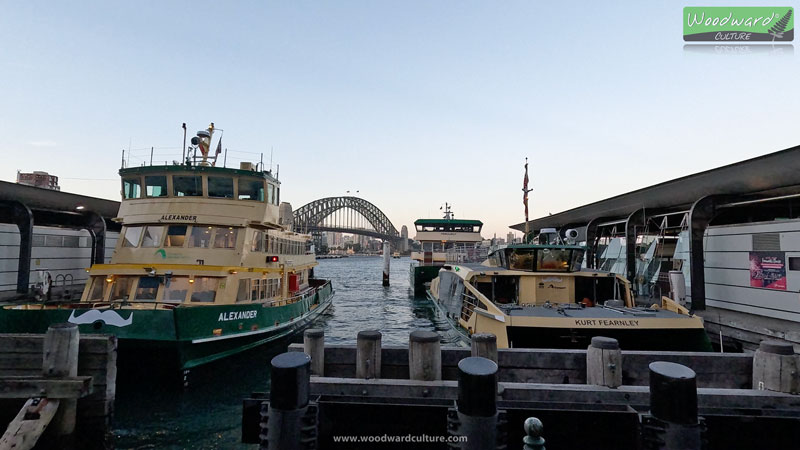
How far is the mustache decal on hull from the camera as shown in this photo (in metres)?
9.70

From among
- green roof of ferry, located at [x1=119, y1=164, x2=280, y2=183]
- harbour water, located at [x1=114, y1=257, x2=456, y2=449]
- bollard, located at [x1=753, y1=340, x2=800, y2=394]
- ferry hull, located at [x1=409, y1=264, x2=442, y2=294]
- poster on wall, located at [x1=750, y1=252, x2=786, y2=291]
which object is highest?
green roof of ferry, located at [x1=119, y1=164, x2=280, y2=183]

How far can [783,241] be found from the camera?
44.4ft

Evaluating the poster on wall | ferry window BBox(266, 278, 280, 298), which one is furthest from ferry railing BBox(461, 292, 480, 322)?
the poster on wall

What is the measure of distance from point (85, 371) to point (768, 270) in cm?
2101

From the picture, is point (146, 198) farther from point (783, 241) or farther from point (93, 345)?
point (783, 241)

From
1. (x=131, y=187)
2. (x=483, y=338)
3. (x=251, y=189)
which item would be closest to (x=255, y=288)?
(x=251, y=189)

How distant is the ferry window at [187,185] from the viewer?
48.2ft

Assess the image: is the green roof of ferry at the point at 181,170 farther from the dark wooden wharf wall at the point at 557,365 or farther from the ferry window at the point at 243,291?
the dark wooden wharf wall at the point at 557,365

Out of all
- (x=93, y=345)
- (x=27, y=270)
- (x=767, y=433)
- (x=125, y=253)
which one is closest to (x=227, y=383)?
(x=93, y=345)

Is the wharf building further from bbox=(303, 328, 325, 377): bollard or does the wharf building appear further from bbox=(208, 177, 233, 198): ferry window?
bbox=(208, 177, 233, 198): ferry window

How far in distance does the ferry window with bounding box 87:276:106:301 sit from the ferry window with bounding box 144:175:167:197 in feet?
12.3

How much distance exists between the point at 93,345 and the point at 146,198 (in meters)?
9.51

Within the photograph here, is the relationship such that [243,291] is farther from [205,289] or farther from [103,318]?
[103,318]

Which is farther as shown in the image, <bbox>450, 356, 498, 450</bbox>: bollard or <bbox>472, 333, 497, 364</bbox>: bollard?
<bbox>472, 333, 497, 364</bbox>: bollard
